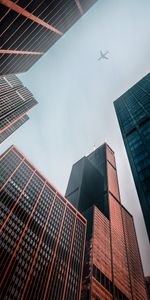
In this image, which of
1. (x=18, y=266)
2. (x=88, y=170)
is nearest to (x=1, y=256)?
(x=18, y=266)

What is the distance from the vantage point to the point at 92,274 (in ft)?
305

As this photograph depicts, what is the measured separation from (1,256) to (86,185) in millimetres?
108804

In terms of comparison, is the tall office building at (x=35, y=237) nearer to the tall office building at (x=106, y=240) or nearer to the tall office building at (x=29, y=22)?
the tall office building at (x=106, y=240)

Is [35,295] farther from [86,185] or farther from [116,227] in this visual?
[86,185]

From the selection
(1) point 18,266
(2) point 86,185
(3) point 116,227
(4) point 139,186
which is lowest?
(3) point 116,227

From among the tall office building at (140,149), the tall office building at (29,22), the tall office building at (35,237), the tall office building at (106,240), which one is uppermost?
the tall office building at (29,22)

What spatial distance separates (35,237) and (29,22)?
77.1 metres

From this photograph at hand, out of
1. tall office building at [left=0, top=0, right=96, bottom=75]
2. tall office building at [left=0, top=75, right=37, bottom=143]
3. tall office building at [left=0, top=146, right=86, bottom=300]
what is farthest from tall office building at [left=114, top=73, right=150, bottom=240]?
tall office building at [left=0, top=75, right=37, bottom=143]

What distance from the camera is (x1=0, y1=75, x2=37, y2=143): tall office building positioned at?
453 feet

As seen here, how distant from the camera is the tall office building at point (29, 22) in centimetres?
3450

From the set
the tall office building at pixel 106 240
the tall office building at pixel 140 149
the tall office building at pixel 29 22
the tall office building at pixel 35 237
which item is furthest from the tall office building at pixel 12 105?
the tall office building at pixel 140 149

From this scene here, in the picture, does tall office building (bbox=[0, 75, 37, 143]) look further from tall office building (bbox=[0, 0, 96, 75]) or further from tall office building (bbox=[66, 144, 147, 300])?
tall office building (bbox=[0, 0, 96, 75])

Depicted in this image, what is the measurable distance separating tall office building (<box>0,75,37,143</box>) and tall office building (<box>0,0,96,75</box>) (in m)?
84.2

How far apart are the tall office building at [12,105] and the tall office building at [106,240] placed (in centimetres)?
6796
